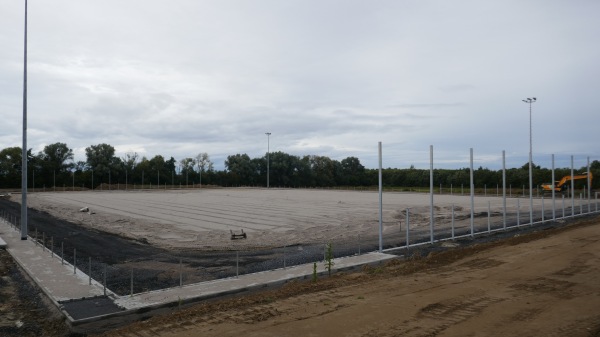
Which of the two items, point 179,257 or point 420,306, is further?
point 179,257

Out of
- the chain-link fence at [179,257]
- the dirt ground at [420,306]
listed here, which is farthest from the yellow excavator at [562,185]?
the dirt ground at [420,306]

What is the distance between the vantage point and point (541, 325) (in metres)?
7.55

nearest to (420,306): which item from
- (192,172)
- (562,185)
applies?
(562,185)

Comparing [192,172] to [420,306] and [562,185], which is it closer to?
[562,185]

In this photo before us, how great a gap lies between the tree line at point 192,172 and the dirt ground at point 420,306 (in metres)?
62.6

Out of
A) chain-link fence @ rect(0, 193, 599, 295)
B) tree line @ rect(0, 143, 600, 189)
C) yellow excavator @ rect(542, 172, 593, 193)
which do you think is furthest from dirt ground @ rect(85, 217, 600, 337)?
tree line @ rect(0, 143, 600, 189)

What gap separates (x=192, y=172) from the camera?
112750 mm

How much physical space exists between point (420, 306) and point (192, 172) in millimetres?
108198

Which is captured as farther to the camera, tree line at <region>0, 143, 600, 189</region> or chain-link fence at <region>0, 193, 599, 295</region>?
tree line at <region>0, 143, 600, 189</region>

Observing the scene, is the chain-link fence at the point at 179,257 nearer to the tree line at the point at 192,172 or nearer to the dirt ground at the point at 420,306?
the dirt ground at the point at 420,306

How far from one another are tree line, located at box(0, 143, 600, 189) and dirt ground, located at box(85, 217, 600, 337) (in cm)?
6265

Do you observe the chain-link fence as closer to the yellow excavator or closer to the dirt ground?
the dirt ground

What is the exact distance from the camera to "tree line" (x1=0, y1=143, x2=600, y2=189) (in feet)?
289

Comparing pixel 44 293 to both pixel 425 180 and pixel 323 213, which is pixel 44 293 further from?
pixel 425 180
